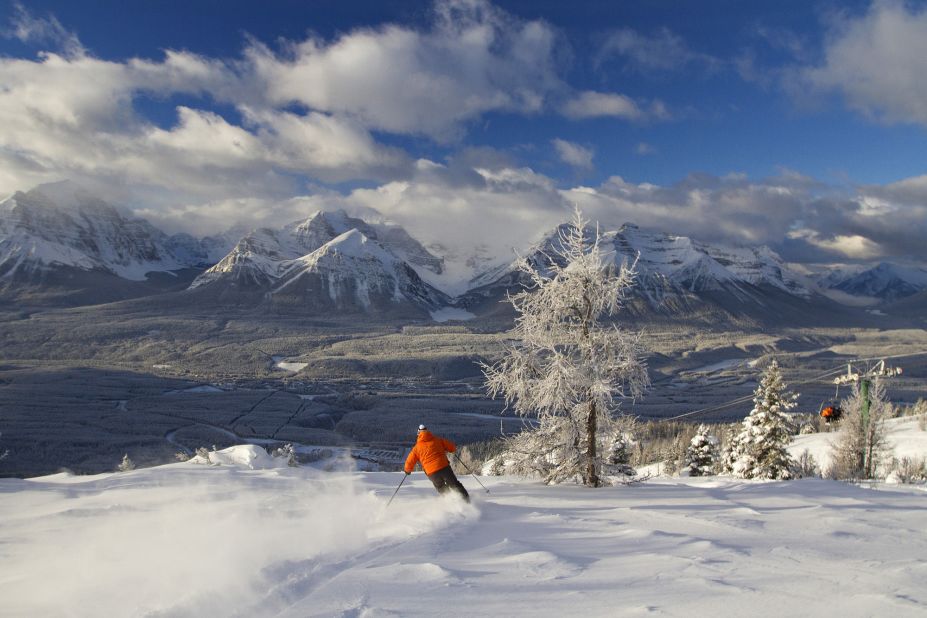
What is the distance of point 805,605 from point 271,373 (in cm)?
15814

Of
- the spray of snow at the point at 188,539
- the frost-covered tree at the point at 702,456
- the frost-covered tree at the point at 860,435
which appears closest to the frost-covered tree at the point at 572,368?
the spray of snow at the point at 188,539

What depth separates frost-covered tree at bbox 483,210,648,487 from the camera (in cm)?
1319

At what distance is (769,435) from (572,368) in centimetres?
1844

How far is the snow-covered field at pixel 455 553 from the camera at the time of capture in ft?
16.4

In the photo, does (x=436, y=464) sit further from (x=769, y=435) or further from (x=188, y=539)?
(x=769, y=435)

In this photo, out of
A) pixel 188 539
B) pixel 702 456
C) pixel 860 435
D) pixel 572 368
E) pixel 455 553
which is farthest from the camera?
pixel 702 456

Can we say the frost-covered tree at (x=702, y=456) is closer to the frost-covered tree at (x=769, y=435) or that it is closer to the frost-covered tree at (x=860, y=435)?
the frost-covered tree at (x=769, y=435)

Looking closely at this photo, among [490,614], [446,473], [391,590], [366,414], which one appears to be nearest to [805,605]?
[490,614]

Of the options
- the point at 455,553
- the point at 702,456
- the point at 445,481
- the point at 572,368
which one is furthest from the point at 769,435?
the point at 455,553

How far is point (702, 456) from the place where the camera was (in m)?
33.8

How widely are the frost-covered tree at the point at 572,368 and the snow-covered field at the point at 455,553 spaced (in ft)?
7.17

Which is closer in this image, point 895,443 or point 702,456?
point 895,443

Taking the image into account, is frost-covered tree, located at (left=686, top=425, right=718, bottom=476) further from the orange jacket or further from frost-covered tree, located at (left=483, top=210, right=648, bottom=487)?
the orange jacket

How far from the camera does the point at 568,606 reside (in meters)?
4.86
